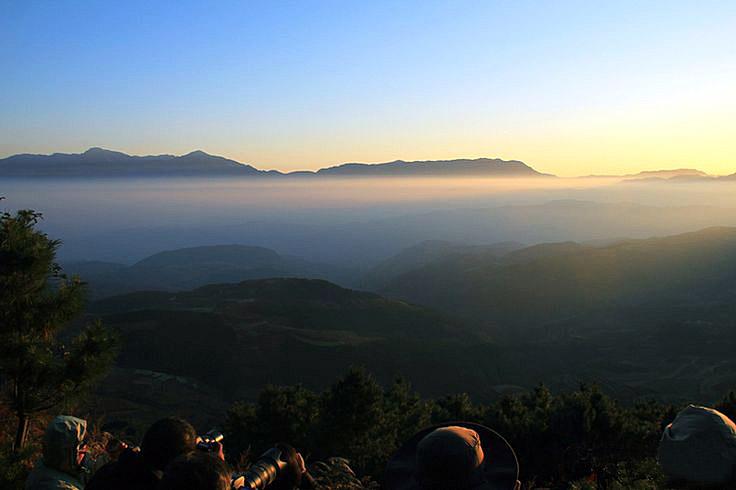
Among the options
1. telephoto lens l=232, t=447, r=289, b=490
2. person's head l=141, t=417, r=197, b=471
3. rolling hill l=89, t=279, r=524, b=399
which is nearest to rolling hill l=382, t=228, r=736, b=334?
rolling hill l=89, t=279, r=524, b=399

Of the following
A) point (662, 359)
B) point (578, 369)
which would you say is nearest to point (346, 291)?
point (578, 369)

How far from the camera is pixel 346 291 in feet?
409

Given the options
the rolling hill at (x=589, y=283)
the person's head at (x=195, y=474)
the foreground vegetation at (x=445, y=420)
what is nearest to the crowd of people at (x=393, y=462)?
the person's head at (x=195, y=474)

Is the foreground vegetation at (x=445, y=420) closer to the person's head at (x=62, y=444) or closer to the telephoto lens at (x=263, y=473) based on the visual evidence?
the person's head at (x=62, y=444)

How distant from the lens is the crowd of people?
4.08 meters

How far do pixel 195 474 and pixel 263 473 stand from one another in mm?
2055

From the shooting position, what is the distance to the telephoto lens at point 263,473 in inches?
204

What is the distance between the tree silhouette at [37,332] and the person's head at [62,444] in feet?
13.9

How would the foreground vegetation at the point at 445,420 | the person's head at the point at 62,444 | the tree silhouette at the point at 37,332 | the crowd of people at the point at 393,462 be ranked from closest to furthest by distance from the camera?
the crowd of people at the point at 393,462 → the person's head at the point at 62,444 → the tree silhouette at the point at 37,332 → the foreground vegetation at the point at 445,420

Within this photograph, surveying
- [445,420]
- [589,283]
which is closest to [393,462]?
[445,420]

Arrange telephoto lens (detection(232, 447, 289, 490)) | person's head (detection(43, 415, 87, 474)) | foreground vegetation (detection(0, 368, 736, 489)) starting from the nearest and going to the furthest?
telephoto lens (detection(232, 447, 289, 490)) → person's head (detection(43, 415, 87, 474)) → foreground vegetation (detection(0, 368, 736, 489))

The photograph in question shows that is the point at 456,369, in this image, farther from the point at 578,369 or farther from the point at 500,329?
the point at 500,329

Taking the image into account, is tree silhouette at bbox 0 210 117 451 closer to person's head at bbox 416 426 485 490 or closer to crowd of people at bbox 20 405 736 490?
crowd of people at bbox 20 405 736 490

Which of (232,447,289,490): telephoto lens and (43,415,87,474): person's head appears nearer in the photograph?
(232,447,289,490): telephoto lens
